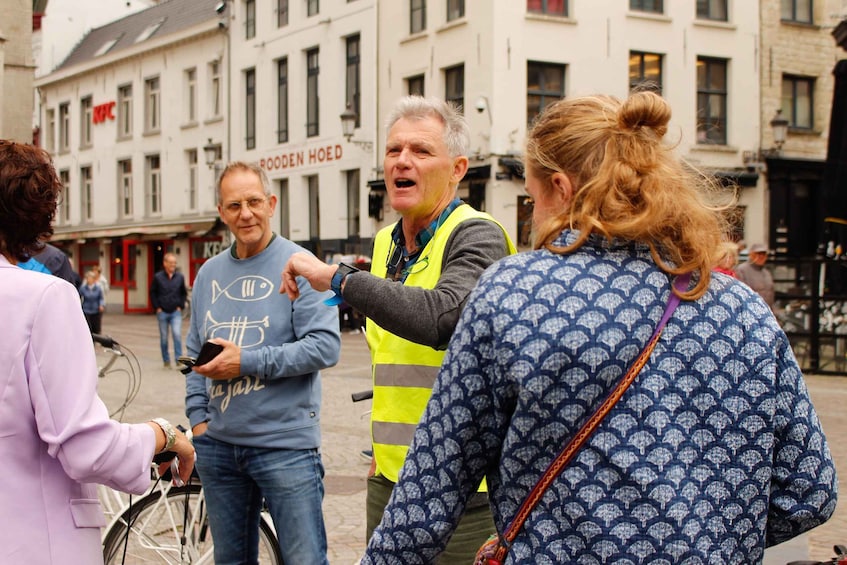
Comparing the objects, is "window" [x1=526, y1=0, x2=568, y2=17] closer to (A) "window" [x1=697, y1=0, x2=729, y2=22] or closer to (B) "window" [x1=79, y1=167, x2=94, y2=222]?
(A) "window" [x1=697, y1=0, x2=729, y2=22]

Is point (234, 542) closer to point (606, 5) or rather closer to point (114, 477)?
point (114, 477)

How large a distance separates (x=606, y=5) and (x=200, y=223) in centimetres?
1543

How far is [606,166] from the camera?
65.5 inches

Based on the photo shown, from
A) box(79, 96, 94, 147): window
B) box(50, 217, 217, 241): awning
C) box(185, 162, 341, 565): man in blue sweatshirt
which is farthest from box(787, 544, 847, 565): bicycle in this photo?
box(79, 96, 94, 147): window

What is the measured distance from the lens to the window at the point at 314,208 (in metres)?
28.2

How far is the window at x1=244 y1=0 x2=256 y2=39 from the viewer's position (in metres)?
30.8

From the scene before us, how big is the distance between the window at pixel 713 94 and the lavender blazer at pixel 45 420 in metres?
23.3

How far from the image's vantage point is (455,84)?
76.8 ft

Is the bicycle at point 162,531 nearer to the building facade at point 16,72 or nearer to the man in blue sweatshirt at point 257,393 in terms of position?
the man in blue sweatshirt at point 257,393

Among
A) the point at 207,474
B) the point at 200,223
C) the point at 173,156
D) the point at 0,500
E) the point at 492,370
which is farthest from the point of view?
the point at 173,156

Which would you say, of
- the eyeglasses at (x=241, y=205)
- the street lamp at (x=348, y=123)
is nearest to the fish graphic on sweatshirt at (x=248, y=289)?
the eyeglasses at (x=241, y=205)

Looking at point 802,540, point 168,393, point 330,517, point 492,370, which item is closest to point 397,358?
point 492,370

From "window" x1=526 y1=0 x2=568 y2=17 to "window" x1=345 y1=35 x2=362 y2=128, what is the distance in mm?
5765

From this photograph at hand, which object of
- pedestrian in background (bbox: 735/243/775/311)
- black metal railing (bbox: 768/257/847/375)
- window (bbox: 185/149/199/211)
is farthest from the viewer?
window (bbox: 185/149/199/211)
